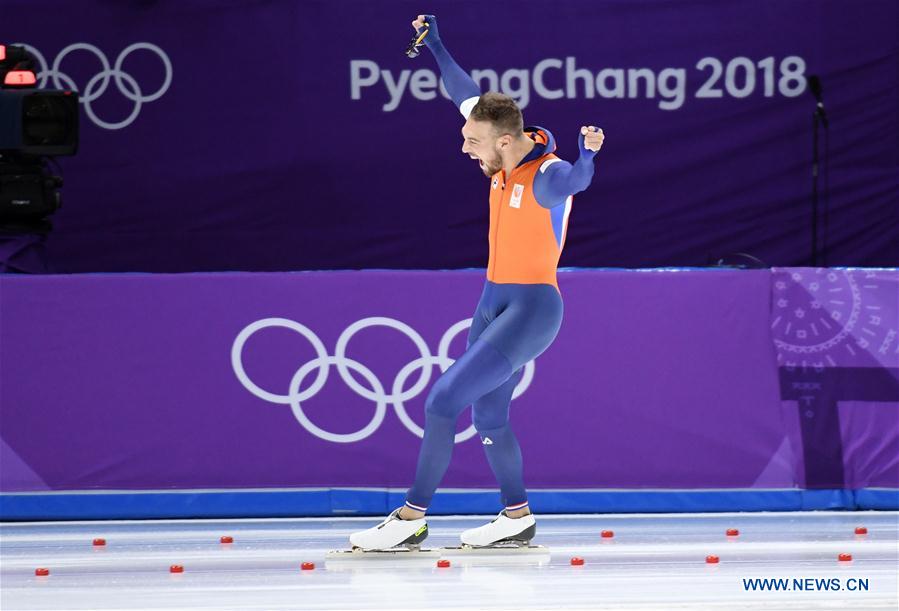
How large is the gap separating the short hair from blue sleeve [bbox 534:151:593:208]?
22 cm

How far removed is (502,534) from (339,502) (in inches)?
77.5

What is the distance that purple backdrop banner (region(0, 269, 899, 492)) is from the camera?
7816mm

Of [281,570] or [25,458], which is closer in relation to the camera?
[281,570]

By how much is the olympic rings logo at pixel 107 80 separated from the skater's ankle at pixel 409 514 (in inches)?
225

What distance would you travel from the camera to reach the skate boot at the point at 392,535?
5.85 metres

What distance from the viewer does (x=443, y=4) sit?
415 inches

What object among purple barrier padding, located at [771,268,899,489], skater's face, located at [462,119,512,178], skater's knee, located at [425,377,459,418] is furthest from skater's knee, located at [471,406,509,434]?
purple barrier padding, located at [771,268,899,489]

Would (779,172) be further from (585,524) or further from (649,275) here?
A: (585,524)

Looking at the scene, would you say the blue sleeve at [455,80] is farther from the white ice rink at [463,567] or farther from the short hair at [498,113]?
the white ice rink at [463,567]

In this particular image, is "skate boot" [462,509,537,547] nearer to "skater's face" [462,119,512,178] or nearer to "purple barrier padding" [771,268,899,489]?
"skater's face" [462,119,512,178]

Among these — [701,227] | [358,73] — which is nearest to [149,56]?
[358,73]

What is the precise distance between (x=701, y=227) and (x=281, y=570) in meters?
5.75

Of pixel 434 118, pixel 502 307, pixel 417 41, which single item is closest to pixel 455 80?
pixel 417 41

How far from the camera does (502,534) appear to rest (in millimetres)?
6051
